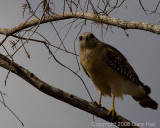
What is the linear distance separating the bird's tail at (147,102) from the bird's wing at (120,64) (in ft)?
1.24

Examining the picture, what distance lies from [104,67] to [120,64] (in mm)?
398

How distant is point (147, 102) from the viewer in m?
5.78

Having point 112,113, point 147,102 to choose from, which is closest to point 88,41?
point 112,113

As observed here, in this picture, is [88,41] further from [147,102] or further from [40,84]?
[40,84]

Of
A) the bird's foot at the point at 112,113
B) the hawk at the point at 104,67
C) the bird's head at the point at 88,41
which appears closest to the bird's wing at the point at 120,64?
the hawk at the point at 104,67

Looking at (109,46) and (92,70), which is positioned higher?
(109,46)

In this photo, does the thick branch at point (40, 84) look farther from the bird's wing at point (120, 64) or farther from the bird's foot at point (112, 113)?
the bird's wing at point (120, 64)

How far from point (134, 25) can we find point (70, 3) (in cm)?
119

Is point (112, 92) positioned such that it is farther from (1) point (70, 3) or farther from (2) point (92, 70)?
(1) point (70, 3)

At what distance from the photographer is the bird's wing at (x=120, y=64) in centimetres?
497

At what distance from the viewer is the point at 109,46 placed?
17.0ft

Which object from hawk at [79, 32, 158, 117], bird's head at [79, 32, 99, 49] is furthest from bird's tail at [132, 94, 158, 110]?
bird's head at [79, 32, 99, 49]

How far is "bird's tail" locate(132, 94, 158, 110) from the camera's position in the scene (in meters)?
5.74

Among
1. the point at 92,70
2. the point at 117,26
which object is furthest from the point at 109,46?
the point at 117,26
